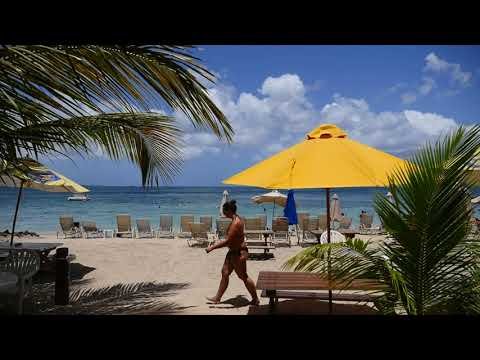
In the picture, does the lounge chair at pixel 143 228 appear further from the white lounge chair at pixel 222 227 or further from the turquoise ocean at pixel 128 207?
the turquoise ocean at pixel 128 207

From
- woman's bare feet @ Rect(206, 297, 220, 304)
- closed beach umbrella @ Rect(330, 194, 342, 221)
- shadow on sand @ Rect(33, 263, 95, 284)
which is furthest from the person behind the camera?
closed beach umbrella @ Rect(330, 194, 342, 221)

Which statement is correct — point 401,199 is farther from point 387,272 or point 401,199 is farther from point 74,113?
point 74,113

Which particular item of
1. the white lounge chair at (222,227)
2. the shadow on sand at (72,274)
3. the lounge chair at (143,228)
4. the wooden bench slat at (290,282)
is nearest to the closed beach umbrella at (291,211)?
the wooden bench slat at (290,282)

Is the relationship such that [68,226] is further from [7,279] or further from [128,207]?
[128,207]

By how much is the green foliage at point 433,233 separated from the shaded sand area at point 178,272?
9.47ft

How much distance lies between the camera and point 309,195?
65.9 meters

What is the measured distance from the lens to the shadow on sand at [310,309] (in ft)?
18.2

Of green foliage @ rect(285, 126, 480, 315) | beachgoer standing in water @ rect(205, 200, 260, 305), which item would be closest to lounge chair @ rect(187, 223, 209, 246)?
beachgoer standing in water @ rect(205, 200, 260, 305)

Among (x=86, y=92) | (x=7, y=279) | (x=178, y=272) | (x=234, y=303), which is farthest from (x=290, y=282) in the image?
(x=178, y=272)

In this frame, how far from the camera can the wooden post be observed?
561cm

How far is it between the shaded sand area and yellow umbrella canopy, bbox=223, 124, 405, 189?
98.9 inches

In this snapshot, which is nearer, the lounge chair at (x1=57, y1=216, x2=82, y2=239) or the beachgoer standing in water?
the beachgoer standing in water

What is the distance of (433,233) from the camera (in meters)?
2.66

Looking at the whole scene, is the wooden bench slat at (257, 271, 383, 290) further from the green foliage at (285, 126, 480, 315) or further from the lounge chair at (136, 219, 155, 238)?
the lounge chair at (136, 219, 155, 238)
